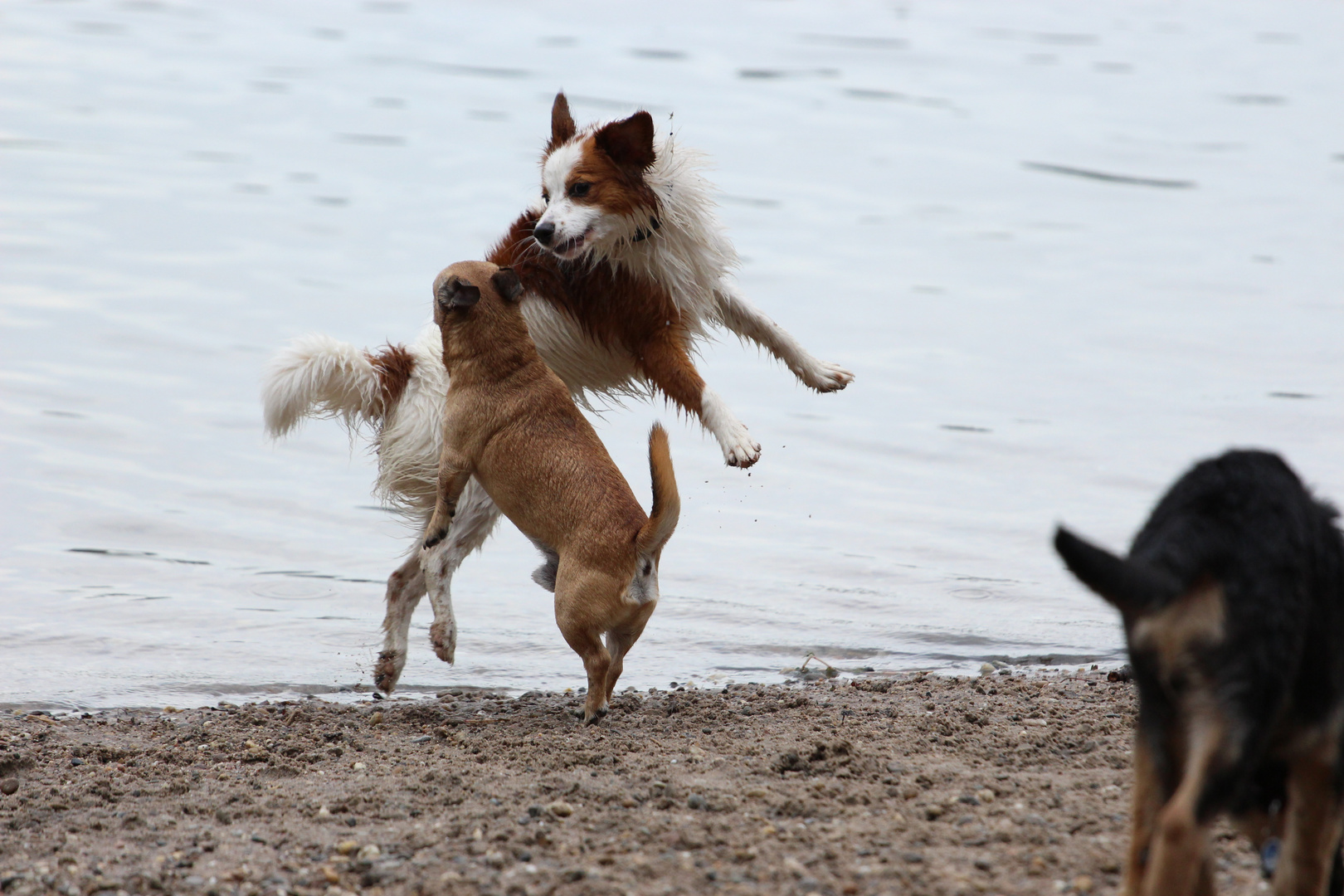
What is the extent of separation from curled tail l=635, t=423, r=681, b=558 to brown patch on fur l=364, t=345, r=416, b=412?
1.59 m

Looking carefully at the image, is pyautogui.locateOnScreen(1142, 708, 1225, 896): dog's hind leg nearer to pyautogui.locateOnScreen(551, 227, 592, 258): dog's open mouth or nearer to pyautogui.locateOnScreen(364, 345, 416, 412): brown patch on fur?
pyautogui.locateOnScreen(551, 227, 592, 258): dog's open mouth

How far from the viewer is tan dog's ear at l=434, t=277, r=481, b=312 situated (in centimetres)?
509

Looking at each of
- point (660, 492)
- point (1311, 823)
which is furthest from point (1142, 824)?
point (660, 492)

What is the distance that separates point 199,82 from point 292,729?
727 inches

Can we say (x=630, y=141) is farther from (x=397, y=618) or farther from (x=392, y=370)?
(x=397, y=618)

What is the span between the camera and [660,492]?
4.58 metres

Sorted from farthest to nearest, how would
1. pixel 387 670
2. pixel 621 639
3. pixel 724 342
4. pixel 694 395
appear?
pixel 724 342, pixel 387 670, pixel 694 395, pixel 621 639

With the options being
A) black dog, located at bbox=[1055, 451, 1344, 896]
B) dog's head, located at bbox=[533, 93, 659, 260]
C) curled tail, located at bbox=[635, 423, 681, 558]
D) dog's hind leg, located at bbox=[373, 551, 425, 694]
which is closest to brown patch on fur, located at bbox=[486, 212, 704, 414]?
dog's head, located at bbox=[533, 93, 659, 260]

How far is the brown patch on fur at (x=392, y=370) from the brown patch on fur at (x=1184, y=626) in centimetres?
374

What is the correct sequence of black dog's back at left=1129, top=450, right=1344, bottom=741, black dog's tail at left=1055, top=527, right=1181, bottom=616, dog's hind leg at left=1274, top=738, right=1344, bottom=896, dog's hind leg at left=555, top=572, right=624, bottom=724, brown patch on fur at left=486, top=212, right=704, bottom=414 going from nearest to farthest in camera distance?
black dog's tail at left=1055, top=527, right=1181, bottom=616
black dog's back at left=1129, top=450, right=1344, bottom=741
dog's hind leg at left=1274, top=738, right=1344, bottom=896
dog's hind leg at left=555, top=572, right=624, bottom=724
brown patch on fur at left=486, top=212, right=704, bottom=414

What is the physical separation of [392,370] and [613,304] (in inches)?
37.1

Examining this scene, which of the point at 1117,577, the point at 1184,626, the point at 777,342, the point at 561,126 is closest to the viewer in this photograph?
the point at 1117,577

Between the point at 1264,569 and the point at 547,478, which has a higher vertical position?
the point at 1264,569

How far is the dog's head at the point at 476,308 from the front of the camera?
5.11 metres
